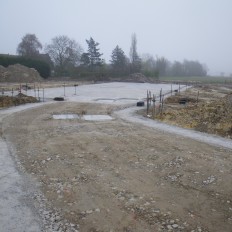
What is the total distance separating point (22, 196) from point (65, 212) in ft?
4.49

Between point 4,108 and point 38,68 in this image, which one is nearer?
point 4,108

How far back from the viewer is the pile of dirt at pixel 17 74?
47938 millimetres

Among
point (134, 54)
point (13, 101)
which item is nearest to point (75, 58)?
point (134, 54)

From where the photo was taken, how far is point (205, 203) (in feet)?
23.4

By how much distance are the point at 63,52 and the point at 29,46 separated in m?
7.33

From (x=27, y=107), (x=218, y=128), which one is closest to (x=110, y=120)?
(x=218, y=128)

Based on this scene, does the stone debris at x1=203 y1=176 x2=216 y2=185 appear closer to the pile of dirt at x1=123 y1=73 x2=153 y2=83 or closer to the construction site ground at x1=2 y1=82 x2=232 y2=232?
the construction site ground at x1=2 y1=82 x2=232 y2=232

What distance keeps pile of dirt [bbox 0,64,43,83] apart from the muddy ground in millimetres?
35267

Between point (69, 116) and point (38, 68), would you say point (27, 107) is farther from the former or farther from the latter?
point (38, 68)

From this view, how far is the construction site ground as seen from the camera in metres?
6.40

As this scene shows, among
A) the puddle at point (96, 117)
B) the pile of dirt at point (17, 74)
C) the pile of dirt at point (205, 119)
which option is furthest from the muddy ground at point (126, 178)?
the pile of dirt at point (17, 74)

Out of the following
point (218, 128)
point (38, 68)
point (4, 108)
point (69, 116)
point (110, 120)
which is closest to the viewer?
point (218, 128)

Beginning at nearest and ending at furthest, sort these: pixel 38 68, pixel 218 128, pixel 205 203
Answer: pixel 205 203 → pixel 218 128 → pixel 38 68

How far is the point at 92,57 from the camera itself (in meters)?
72.8
